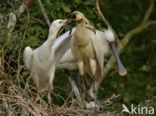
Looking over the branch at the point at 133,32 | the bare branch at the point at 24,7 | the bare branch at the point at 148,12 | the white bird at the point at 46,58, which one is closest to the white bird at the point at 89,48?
the white bird at the point at 46,58

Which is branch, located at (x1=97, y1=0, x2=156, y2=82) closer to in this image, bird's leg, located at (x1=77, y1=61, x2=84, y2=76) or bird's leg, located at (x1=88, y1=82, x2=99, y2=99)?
bird's leg, located at (x1=88, y1=82, x2=99, y2=99)

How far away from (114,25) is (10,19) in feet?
6.47

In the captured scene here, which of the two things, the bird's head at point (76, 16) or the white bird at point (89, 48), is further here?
the white bird at point (89, 48)

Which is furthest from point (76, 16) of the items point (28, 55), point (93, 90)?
point (93, 90)

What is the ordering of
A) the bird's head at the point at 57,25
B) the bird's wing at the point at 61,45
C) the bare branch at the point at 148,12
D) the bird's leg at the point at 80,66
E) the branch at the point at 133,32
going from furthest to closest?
the bare branch at the point at 148,12 < the branch at the point at 133,32 < the bird's leg at the point at 80,66 < the bird's wing at the point at 61,45 < the bird's head at the point at 57,25

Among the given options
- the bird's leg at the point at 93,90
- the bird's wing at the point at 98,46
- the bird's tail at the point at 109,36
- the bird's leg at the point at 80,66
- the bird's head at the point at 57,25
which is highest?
the bird's head at the point at 57,25

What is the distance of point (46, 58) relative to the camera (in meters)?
8.21

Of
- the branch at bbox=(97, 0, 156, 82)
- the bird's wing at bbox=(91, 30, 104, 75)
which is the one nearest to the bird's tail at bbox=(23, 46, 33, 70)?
the bird's wing at bbox=(91, 30, 104, 75)

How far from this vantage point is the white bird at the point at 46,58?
805 centimetres

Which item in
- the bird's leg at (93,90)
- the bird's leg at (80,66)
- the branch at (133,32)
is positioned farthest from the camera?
the branch at (133,32)

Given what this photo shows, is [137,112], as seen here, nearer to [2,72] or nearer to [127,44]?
[2,72]

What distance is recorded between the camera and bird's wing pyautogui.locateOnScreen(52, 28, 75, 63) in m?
8.30

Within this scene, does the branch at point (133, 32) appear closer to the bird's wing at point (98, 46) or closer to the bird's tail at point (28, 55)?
the bird's wing at point (98, 46)

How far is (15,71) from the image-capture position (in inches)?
310
